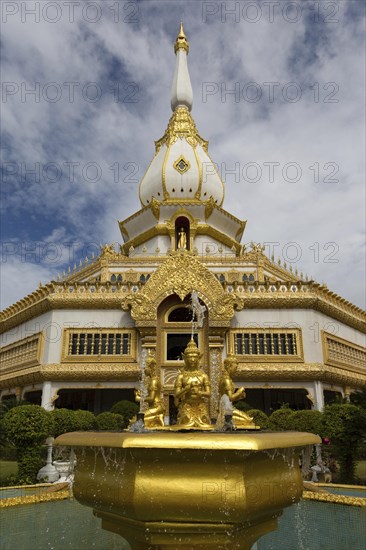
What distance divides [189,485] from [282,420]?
13.4 meters

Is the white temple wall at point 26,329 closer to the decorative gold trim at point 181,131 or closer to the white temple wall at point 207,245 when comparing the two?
the white temple wall at point 207,245

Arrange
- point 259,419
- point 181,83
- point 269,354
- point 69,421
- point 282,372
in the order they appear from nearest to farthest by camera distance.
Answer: point 69,421 → point 259,419 → point 282,372 → point 269,354 → point 181,83

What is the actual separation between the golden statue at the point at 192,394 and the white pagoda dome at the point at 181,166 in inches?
943

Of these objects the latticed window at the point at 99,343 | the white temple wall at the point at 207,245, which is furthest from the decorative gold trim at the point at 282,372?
the white temple wall at the point at 207,245

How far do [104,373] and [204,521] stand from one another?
1779 centimetres

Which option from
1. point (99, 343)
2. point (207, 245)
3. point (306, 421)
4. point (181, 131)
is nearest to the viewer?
point (306, 421)

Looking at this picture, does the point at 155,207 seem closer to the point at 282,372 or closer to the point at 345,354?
the point at 282,372

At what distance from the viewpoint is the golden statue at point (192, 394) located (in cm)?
516

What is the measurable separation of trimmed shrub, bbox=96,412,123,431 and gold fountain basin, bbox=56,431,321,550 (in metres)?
14.1

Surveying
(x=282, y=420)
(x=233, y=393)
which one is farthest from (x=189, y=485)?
(x=282, y=420)

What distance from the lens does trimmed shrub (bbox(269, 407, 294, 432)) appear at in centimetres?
1528

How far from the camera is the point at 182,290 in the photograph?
2088 cm

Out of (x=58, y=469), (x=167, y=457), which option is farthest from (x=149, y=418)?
(x=58, y=469)

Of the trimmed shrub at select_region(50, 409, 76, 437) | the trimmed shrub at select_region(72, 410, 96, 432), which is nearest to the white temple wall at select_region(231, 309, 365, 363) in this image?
the trimmed shrub at select_region(72, 410, 96, 432)
